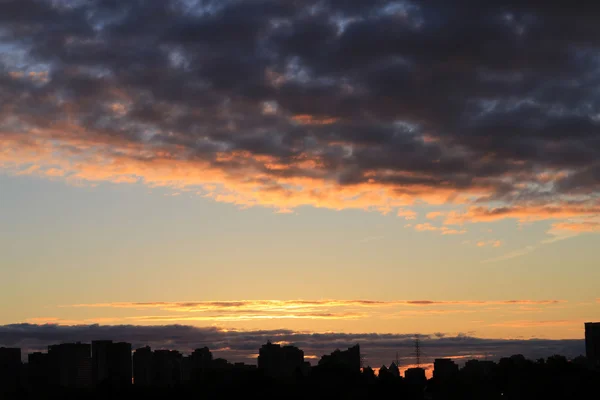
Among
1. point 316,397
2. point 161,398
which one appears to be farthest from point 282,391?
point 161,398

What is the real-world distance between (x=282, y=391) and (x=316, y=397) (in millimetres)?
7771

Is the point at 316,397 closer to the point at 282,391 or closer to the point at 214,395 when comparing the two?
the point at 282,391

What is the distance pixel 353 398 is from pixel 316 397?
8.42 m

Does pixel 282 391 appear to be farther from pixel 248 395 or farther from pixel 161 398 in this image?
pixel 161 398

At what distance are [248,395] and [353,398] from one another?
909 inches

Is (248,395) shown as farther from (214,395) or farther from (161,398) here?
(161,398)

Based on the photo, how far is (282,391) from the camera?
650ft

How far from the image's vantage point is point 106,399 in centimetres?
19700

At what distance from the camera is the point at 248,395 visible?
195 metres

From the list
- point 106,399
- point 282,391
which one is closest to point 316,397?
point 282,391

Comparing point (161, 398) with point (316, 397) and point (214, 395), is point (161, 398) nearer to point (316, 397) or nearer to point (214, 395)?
point (214, 395)

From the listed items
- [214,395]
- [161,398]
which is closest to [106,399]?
Answer: [161,398]

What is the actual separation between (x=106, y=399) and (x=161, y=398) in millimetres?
12141

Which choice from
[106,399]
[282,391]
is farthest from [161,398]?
[282,391]
